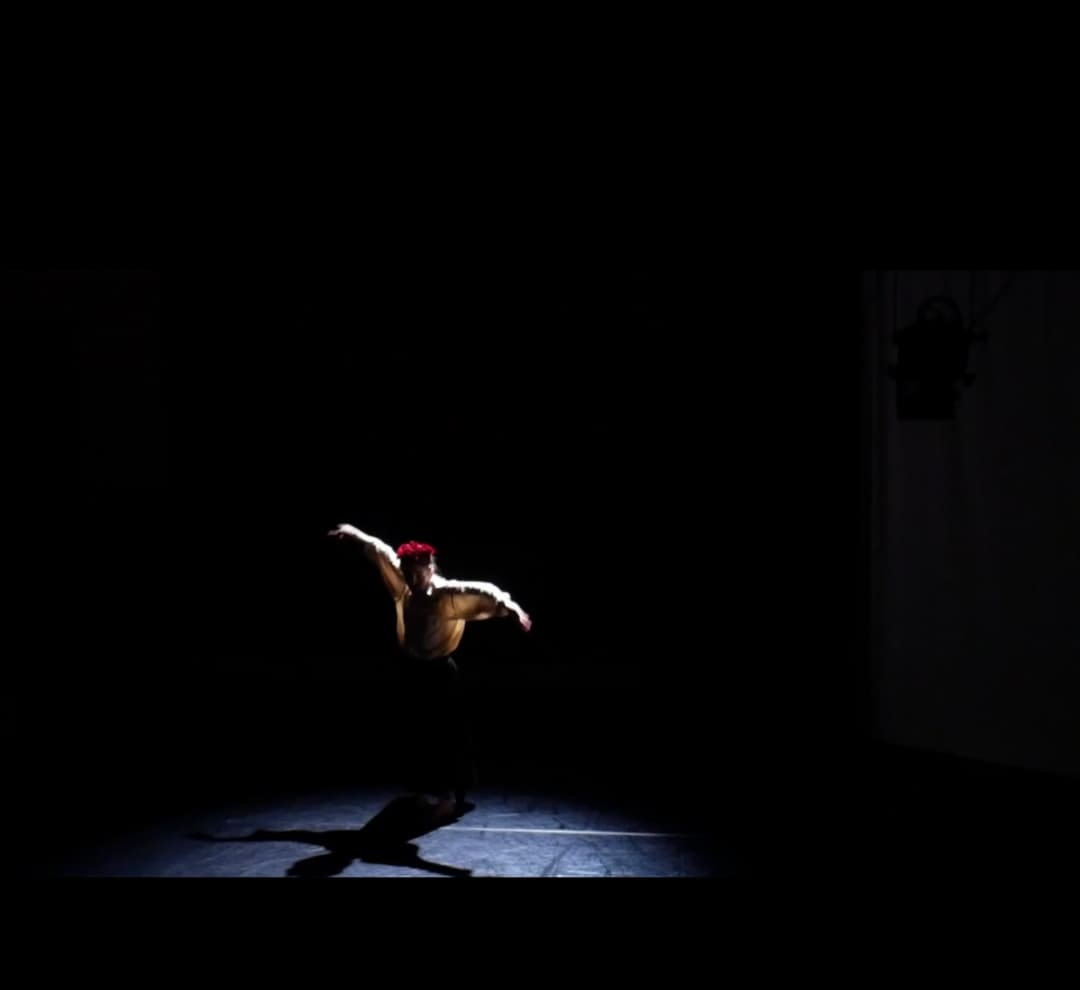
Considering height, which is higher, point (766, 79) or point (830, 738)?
point (766, 79)

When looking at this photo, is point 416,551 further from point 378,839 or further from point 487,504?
point 487,504

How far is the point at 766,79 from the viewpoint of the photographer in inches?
116

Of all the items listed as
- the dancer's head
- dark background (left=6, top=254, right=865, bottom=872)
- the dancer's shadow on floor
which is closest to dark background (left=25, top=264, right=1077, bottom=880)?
dark background (left=6, top=254, right=865, bottom=872)

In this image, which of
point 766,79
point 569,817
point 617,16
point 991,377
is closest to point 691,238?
point 766,79

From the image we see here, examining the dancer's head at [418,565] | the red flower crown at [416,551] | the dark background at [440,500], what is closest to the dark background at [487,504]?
the dark background at [440,500]

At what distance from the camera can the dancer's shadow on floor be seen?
397 cm

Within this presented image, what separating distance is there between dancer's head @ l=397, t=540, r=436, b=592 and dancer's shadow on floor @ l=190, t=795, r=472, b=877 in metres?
1.01

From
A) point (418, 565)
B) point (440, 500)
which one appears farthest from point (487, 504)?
point (418, 565)

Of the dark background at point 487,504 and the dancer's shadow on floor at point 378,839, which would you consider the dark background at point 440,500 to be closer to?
the dark background at point 487,504

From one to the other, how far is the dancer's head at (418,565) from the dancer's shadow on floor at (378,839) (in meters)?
1.01

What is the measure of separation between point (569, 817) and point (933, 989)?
250cm

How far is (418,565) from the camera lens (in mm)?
4422

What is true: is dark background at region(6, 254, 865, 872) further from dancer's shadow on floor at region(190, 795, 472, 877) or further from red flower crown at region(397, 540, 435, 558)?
red flower crown at region(397, 540, 435, 558)

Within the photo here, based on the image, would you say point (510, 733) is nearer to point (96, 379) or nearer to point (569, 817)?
point (569, 817)
